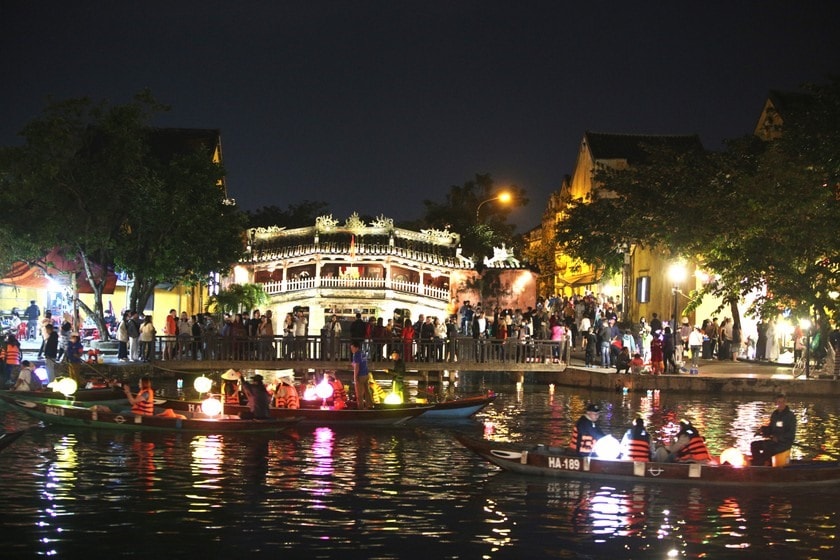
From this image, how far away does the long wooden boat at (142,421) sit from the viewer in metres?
23.1

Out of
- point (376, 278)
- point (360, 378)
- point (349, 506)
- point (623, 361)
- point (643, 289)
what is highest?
point (376, 278)

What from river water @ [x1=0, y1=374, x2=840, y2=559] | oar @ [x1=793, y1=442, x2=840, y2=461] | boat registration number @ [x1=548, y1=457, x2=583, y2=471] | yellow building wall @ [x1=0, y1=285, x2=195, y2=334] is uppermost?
yellow building wall @ [x1=0, y1=285, x2=195, y2=334]

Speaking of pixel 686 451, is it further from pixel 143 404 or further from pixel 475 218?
pixel 475 218

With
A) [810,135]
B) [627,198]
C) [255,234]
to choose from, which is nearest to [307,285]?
[255,234]

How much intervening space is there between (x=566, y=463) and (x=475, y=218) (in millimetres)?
50196

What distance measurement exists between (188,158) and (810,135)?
2132 cm

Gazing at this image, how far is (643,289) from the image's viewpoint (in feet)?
172

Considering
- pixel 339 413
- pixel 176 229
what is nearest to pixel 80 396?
pixel 339 413

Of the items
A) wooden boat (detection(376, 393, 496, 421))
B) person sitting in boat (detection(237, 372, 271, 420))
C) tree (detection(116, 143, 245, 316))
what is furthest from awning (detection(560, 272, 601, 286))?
person sitting in boat (detection(237, 372, 271, 420))

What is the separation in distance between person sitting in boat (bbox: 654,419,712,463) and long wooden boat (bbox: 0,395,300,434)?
8.91 metres

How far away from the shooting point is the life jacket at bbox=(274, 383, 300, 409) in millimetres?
24703

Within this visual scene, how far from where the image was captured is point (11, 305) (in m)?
43.1

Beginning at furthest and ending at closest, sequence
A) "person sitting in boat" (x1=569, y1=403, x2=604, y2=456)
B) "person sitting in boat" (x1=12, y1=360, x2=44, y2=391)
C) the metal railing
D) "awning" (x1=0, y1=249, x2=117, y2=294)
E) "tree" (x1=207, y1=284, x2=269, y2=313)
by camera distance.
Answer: "tree" (x1=207, y1=284, x2=269, y2=313), "awning" (x1=0, y1=249, x2=117, y2=294), the metal railing, "person sitting in boat" (x1=12, y1=360, x2=44, y2=391), "person sitting in boat" (x1=569, y1=403, x2=604, y2=456)

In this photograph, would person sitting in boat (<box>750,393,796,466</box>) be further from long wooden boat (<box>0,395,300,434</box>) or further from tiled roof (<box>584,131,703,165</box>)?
tiled roof (<box>584,131,703,165</box>)
